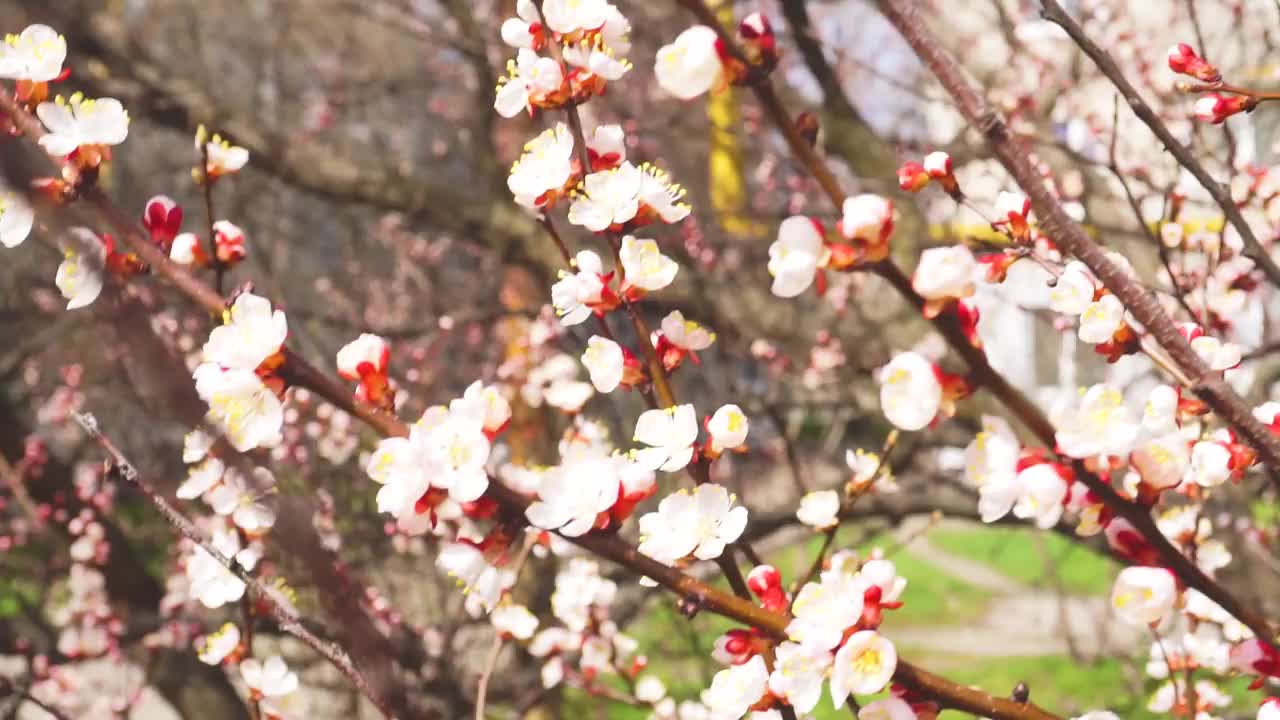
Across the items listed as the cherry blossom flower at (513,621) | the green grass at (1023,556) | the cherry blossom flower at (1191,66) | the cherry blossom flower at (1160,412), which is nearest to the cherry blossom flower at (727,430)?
the cherry blossom flower at (1160,412)

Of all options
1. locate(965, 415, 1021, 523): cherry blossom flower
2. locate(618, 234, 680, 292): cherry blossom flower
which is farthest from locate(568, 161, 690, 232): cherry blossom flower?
locate(965, 415, 1021, 523): cherry blossom flower

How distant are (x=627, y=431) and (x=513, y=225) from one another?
5.44 ft

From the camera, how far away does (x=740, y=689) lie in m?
0.87

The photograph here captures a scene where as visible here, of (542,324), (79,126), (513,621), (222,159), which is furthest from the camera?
(542,324)

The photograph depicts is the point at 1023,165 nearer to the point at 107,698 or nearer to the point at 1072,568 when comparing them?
the point at 107,698

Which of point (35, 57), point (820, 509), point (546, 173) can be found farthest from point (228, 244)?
point (820, 509)

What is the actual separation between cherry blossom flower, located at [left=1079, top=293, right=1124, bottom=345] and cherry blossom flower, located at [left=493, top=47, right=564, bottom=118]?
1.73ft

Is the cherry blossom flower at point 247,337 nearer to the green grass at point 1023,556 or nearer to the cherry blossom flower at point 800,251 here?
the cherry blossom flower at point 800,251

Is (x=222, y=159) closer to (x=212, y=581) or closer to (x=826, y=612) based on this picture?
(x=212, y=581)

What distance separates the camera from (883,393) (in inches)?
28.7

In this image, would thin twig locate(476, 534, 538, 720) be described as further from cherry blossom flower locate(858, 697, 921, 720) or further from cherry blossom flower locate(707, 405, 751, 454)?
cherry blossom flower locate(858, 697, 921, 720)

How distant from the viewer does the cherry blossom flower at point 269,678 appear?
140cm

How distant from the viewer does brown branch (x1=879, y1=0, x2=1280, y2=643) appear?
70 cm

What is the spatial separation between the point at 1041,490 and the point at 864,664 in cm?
19
